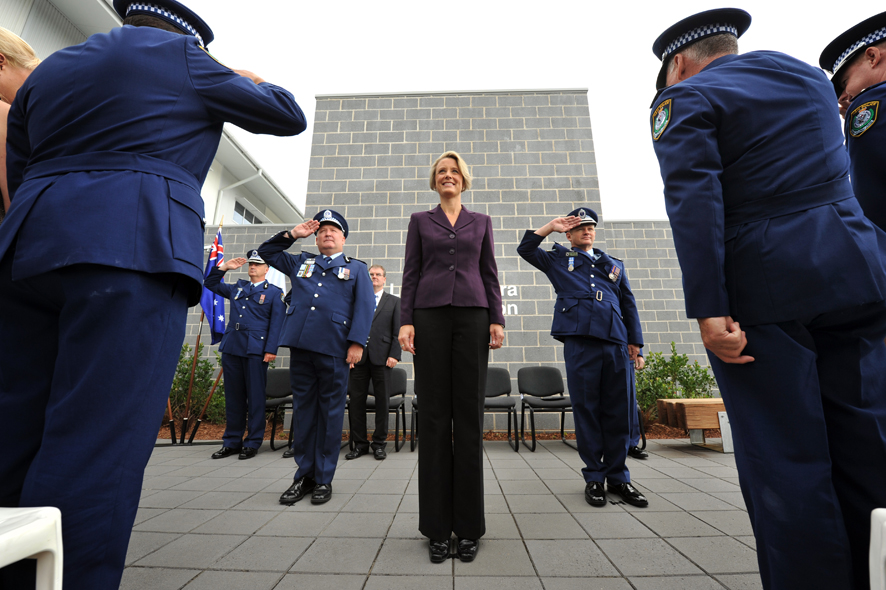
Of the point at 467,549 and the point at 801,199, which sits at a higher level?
the point at 801,199

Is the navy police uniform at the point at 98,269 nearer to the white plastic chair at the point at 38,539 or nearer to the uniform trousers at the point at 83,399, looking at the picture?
the uniform trousers at the point at 83,399

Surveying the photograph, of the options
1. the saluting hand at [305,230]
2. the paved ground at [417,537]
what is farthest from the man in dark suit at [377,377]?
the saluting hand at [305,230]

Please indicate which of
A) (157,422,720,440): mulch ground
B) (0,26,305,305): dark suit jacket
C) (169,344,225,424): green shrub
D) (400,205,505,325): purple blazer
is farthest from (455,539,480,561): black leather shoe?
(169,344,225,424): green shrub

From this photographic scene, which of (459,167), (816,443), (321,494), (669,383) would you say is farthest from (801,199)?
(669,383)

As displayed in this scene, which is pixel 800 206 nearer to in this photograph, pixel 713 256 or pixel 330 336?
pixel 713 256

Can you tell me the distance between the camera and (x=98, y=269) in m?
0.97

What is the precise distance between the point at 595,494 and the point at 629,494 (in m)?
0.22

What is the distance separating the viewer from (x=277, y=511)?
246 cm

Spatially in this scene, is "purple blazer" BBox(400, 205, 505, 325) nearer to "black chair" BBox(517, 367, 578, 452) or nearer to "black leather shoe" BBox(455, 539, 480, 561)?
"black leather shoe" BBox(455, 539, 480, 561)

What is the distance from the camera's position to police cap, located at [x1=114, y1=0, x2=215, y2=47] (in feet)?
4.16

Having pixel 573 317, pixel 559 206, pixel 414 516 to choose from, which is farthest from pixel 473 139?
pixel 414 516

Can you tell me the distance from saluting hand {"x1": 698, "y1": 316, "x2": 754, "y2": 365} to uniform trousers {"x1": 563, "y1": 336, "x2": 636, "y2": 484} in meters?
1.89

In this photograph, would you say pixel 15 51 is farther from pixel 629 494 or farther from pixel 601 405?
pixel 629 494

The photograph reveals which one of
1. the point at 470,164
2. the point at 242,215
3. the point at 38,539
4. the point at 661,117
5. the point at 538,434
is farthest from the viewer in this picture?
the point at 242,215
